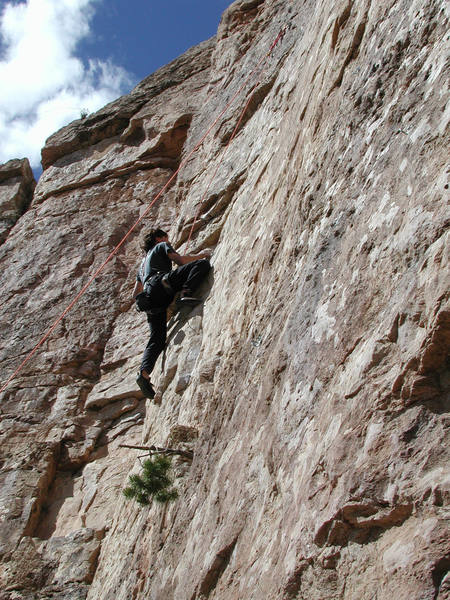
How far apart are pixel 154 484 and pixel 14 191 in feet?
35.3

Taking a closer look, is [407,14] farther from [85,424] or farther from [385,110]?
[85,424]

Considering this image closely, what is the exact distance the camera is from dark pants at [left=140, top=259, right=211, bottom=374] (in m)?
6.37

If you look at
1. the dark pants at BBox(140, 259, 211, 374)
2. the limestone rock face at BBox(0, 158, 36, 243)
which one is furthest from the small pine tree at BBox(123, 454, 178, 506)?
the limestone rock face at BBox(0, 158, 36, 243)

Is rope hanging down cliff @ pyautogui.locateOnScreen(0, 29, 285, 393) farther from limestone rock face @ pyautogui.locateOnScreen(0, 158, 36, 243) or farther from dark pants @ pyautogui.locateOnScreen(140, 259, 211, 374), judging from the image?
limestone rock face @ pyautogui.locateOnScreen(0, 158, 36, 243)

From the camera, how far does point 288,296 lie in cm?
385

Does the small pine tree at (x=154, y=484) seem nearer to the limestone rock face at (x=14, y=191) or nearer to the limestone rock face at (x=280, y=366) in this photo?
the limestone rock face at (x=280, y=366)

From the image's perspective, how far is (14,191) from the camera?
13758 mm

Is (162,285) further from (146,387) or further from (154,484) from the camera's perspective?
(154,484)

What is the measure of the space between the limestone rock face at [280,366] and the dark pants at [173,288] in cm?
17

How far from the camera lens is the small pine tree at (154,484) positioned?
4.53 m

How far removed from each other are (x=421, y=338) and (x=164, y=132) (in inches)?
412

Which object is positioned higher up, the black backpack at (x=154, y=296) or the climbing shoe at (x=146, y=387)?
the black backpack at (x=154, y=296)

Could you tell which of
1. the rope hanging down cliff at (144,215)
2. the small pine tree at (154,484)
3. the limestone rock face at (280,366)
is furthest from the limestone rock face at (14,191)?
the small pine tree at (154,484)

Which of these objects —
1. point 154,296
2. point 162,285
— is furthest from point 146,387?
point 162,285
